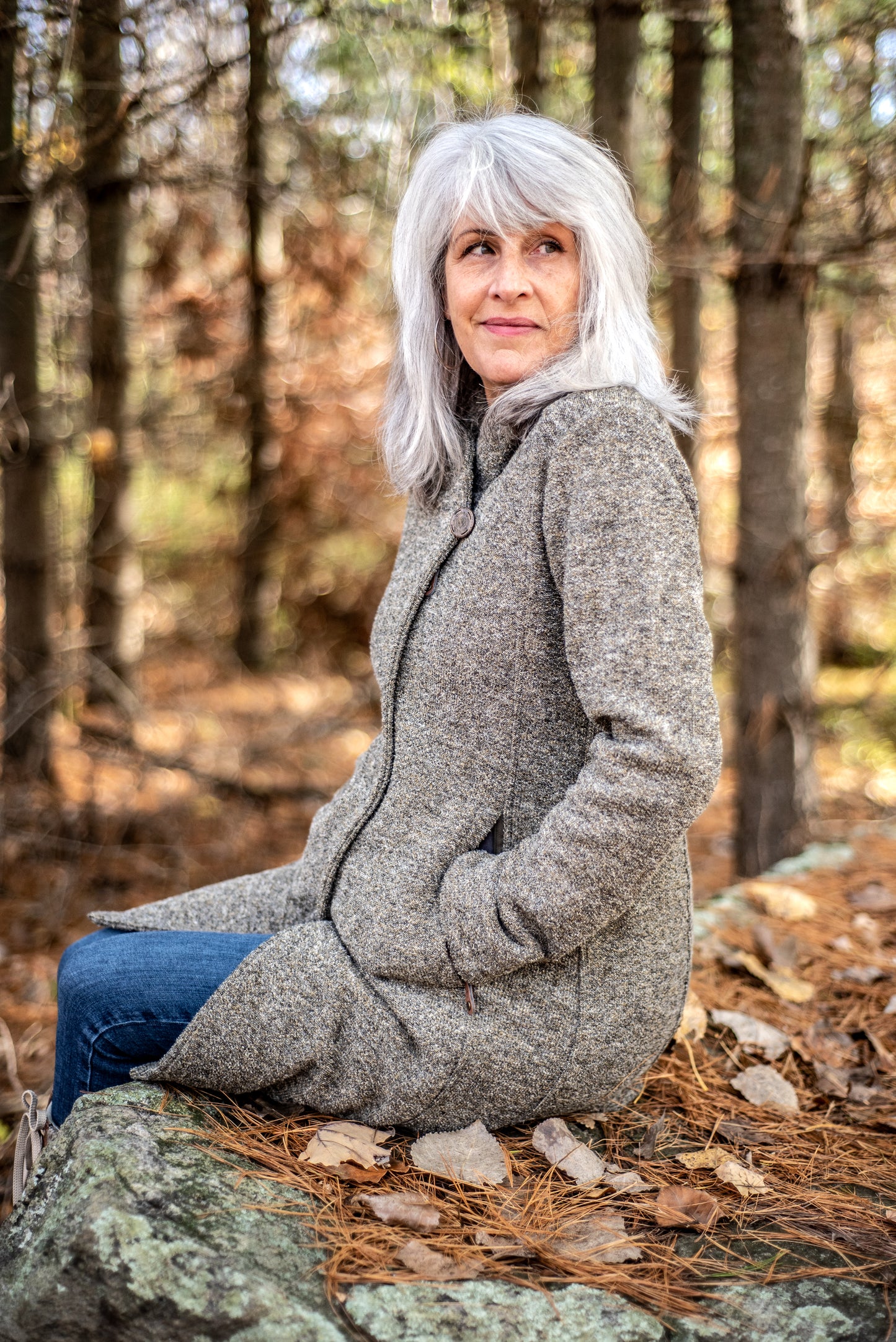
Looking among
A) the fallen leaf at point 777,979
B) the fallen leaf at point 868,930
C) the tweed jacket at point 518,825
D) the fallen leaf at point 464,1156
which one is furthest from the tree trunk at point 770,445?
the fallen leaf at point 464,1156

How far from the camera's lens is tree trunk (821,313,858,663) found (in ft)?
25.9

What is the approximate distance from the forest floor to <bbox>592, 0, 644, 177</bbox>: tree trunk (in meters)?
2.48

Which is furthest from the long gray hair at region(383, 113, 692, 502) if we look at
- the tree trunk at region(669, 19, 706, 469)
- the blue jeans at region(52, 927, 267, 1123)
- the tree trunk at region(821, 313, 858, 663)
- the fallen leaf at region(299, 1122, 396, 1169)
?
the tree trunk at region(821, 313, 858, 663)

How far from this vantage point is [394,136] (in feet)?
14.5

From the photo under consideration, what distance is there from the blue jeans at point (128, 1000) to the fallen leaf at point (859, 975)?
56.8 inches

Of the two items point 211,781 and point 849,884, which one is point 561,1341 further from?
point 211,781

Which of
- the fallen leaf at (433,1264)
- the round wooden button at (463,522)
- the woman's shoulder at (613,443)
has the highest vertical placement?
the woman's shoulder at (613,443)

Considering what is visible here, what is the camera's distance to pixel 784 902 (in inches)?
111

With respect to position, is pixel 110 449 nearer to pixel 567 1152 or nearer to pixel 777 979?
pixel 777 979

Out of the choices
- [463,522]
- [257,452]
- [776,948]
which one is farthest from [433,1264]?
[257,452]

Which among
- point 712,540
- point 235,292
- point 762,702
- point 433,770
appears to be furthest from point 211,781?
point 712,540

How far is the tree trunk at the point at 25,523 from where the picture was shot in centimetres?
381

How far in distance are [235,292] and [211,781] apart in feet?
13.4

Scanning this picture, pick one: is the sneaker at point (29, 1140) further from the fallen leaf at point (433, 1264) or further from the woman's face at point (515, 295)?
the woman's face at point (515, 295)
